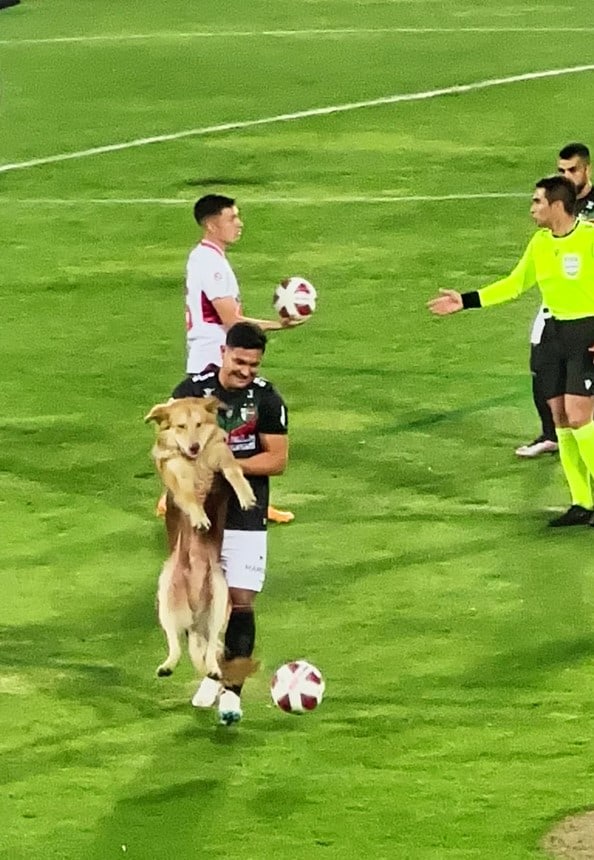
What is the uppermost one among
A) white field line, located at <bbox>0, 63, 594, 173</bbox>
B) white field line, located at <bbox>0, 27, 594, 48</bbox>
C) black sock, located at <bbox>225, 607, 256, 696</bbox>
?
white field line, located at <bbox>0, 27, 594, 48</bbox>

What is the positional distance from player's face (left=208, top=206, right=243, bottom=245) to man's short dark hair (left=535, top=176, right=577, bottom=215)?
2002mm

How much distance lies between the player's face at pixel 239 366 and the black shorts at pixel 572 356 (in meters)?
3.74

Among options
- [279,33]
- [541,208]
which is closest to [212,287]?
[541,208]

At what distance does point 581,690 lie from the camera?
35.1 ft

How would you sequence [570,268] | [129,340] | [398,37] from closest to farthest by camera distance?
[570,268], [129,340], [398,37]

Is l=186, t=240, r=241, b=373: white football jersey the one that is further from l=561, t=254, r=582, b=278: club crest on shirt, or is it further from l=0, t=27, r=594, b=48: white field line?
l=0, t=27, r=594, b=48: white field line

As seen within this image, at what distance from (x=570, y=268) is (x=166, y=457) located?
4393 mm

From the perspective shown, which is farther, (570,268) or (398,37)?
(398,37)

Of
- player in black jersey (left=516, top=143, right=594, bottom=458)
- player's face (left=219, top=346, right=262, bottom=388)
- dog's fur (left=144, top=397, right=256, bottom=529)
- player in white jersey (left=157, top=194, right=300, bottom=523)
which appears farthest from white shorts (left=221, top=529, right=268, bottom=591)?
player in black jersey (left=516, top=143, right=594, bottom=458)

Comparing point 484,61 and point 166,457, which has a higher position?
point 484,61

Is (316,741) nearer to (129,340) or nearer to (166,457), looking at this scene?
(166,457)

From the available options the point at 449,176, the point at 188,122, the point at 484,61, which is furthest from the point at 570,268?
the point at 484,61

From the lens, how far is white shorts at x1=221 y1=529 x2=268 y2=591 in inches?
388

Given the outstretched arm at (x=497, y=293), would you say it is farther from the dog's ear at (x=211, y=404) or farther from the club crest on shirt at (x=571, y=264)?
the dog's ear at (x=211, y=404)
